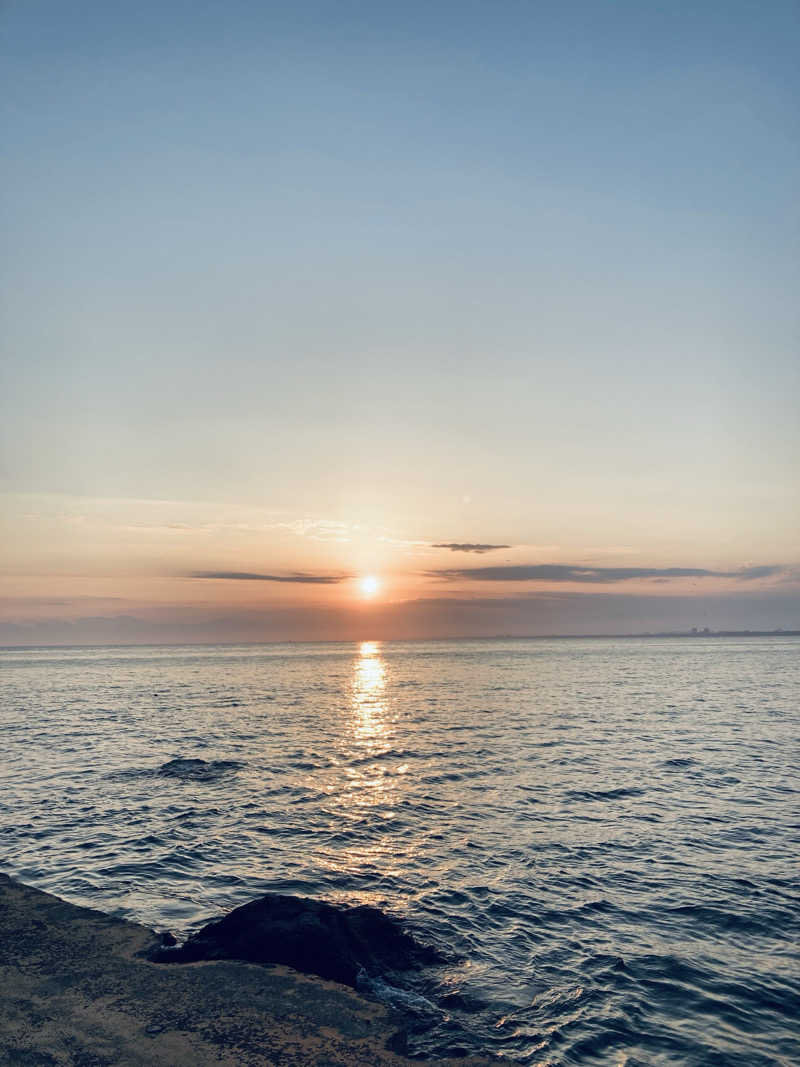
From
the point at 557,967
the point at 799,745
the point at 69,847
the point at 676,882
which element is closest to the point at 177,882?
the point at 69,847

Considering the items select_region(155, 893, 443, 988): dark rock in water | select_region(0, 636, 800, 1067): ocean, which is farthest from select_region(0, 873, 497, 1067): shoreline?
select_region(0, 636, 800, 1067): ocean

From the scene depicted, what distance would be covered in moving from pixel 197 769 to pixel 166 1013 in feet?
85.5

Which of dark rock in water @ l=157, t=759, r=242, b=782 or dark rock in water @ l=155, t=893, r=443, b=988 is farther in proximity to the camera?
dark rock in water @ l=157, t=759, r=242, b=782

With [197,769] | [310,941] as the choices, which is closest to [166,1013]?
[310,941]

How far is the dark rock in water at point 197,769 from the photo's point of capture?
33.8m

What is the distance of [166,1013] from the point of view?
10766 millimetres

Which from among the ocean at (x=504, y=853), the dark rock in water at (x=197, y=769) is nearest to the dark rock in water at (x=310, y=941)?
the ocean at (x=504, y=853)

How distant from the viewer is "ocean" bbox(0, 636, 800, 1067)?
12.3 metres

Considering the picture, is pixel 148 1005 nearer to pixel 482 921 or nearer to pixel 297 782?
pixel 482 921

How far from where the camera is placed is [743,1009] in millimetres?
12398

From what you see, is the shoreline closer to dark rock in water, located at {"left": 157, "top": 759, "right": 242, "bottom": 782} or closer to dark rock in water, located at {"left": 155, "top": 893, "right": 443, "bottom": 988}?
dark rock in water, located at {"left": 155, "top": 893, "right": 443, "bottom": 988}

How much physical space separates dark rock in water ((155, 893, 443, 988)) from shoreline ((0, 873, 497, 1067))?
467 millimetres

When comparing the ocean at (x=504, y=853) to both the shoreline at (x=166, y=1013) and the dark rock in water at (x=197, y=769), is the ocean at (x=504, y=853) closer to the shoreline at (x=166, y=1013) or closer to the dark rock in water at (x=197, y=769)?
the dark rock in water at (x=197, y=769)

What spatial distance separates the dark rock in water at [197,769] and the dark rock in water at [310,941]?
20461 mm
